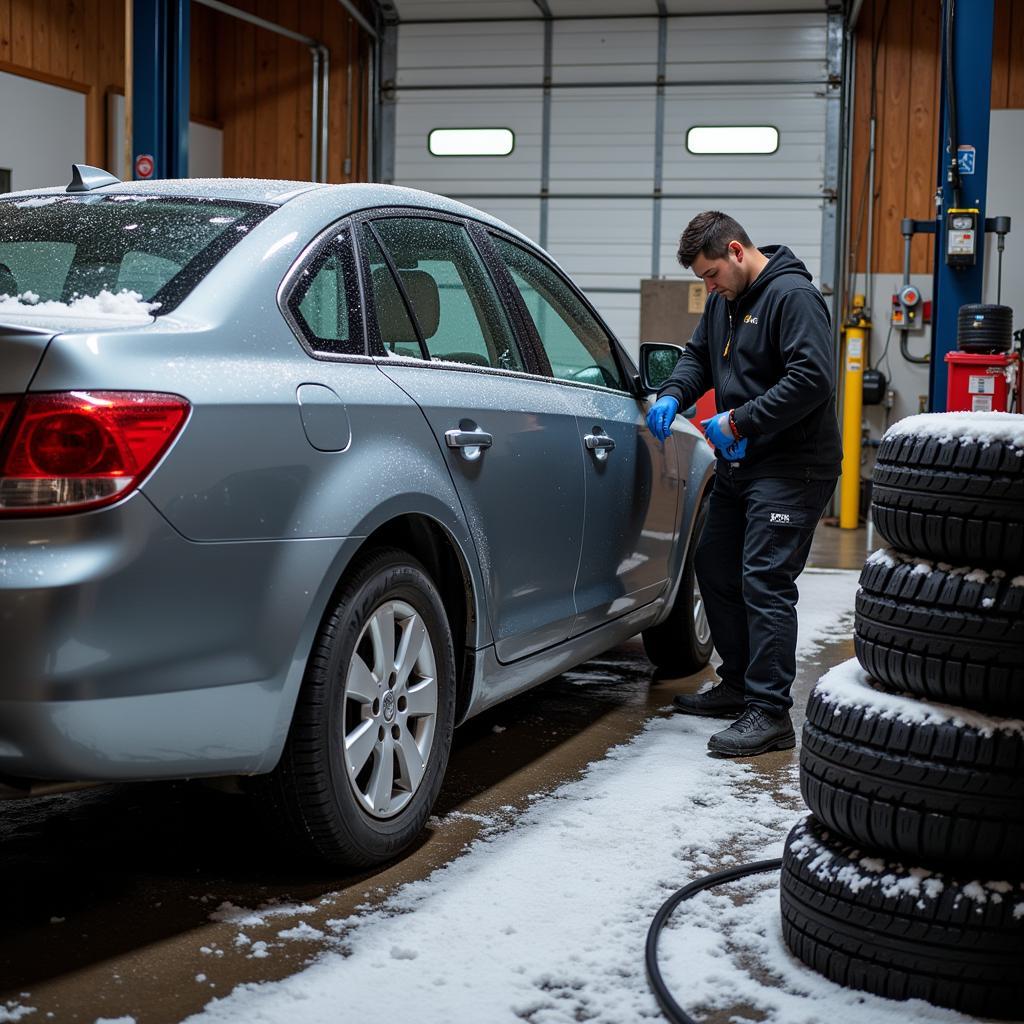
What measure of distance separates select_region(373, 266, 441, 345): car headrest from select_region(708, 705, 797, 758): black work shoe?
4.98ft

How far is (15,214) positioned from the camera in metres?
2.87

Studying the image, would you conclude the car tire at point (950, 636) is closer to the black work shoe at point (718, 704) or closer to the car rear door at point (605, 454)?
the car rear door at point (605, 454)

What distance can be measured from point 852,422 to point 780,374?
25.7 feet

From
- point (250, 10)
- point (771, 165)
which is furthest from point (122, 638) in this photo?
point (250, 10)

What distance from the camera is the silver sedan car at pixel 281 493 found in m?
2.09

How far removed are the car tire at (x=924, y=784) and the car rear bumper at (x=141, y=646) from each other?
0.98 metres

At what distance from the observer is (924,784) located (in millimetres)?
2141

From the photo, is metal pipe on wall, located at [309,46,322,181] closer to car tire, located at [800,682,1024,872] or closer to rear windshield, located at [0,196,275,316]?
rear windshield, located at [0,196,275,316]

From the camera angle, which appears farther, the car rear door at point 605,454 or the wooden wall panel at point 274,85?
the wooden wall panel at point 274,85

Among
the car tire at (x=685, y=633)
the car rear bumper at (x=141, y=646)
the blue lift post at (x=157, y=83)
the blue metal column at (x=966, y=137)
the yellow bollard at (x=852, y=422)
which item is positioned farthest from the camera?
the yellow bollard at (x=852, y=422)

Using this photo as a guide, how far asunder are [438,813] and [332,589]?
0.93 m

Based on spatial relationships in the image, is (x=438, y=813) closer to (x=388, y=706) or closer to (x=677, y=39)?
(x=388, y=706)

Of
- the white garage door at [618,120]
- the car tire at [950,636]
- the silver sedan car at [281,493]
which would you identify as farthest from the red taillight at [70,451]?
the white garage door at [618,120]

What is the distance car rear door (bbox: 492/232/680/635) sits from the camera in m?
3.66
